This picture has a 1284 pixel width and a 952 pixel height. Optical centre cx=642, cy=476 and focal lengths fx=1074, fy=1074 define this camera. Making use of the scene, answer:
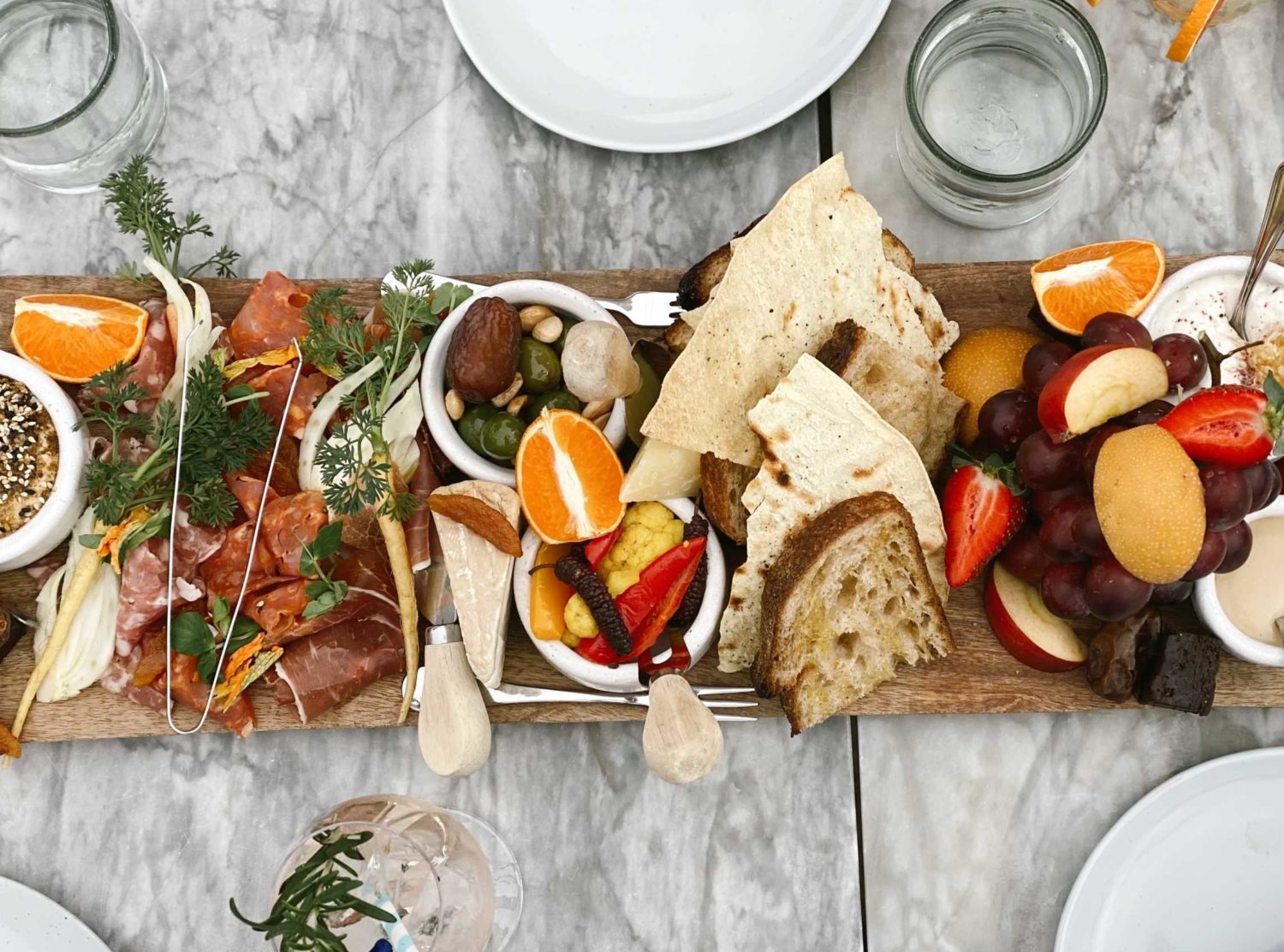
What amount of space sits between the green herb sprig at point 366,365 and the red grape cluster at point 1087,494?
0.61 metres

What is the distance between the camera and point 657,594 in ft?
3.56

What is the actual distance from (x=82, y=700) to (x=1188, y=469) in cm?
117

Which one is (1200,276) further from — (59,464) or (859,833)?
(59,464)

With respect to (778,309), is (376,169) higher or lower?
higher

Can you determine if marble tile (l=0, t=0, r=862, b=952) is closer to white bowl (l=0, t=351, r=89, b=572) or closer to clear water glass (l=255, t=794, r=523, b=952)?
clear water glass (l=255, t=794, r=523, b=952)

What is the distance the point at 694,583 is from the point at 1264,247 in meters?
0.70

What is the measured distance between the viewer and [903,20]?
138cm

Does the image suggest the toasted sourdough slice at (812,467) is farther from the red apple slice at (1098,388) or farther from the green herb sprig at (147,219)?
the green herb sprig at (147,219)

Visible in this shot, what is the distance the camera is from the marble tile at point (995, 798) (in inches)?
48.8

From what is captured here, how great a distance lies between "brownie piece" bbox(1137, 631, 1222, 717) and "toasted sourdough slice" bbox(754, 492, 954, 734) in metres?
0.22

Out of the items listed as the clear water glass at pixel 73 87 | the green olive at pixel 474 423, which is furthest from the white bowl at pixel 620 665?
→ the clear water glass at pixel 73 87

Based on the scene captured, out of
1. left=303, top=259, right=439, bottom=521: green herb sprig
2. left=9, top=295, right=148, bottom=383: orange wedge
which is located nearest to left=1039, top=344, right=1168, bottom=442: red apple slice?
left=303, top=259, right=439, bottom=521: green herb sprig

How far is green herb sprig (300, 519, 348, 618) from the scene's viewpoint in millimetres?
1128

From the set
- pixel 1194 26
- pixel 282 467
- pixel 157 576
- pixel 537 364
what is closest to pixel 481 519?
pixel 537 364
